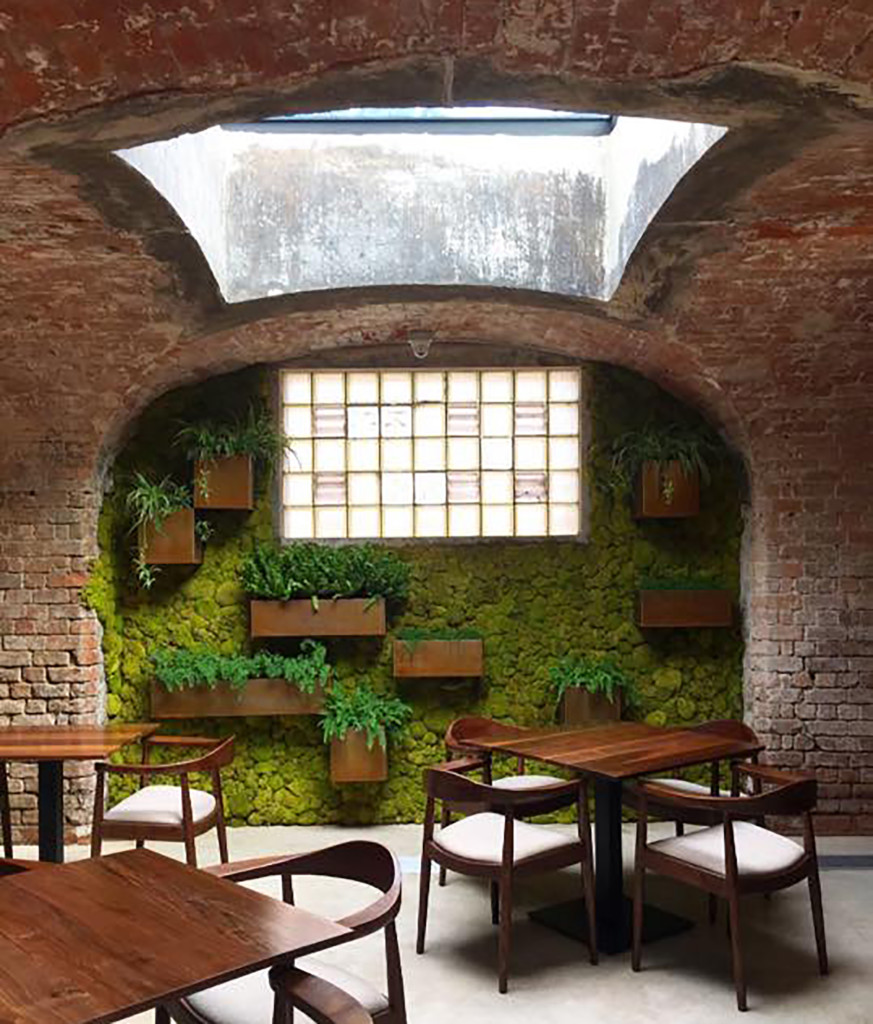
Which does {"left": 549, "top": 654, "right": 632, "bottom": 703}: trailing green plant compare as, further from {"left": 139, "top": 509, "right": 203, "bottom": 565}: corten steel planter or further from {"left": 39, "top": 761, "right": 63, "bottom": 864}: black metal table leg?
{"left": 39, "top": 761, "right": 63, "bottom": 864}: black metal table leg

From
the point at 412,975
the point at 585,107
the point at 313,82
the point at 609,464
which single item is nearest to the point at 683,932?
the point at 412,975

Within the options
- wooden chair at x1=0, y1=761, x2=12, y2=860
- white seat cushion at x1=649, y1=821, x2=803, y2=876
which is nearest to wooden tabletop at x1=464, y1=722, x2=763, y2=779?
white seat cushion at x1=649, y1=821, x2=803, y2=876

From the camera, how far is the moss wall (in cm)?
602

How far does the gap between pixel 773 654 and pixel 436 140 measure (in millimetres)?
3352

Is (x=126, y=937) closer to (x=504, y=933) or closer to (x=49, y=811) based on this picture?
(x=504, y=933)

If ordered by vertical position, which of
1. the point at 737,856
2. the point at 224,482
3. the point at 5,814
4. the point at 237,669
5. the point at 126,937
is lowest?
the point at 5,814

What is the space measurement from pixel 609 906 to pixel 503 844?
727 mm

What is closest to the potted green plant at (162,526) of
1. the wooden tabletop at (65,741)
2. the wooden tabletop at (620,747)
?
the wooden tabletop at (65,741)

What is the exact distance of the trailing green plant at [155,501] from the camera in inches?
228

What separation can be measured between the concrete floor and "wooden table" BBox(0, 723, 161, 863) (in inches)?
39.7

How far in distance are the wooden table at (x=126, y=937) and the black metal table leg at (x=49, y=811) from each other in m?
1.80

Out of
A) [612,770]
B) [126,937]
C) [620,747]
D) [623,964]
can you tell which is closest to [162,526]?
[620,747]

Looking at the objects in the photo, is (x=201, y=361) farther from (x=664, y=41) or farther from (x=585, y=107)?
(x=664, y=41)

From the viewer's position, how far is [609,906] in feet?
14.0
